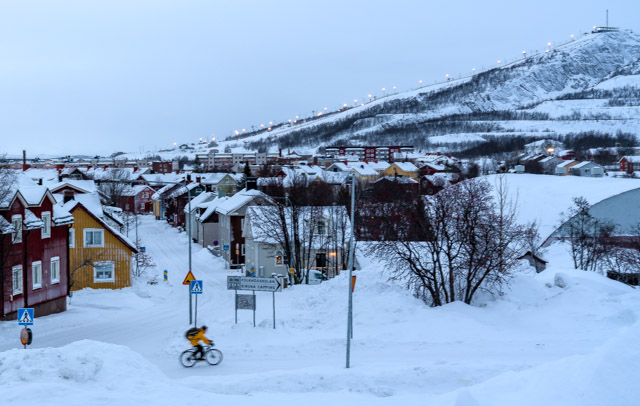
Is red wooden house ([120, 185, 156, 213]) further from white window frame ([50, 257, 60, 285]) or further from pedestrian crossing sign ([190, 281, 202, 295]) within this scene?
pedestrian crossing sign ([190, 281, 202, 295])

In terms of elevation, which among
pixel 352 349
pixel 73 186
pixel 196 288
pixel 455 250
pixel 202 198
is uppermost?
pixel 73 186

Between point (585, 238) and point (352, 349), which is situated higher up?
point (585, 238)

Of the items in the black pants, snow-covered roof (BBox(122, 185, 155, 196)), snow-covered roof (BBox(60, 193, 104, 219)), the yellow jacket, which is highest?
snow-covered roof (BBox(122, 185, 155, 196))

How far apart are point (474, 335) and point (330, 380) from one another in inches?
305

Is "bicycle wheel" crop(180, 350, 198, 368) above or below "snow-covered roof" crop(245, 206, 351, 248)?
below

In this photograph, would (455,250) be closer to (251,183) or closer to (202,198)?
(251,183)

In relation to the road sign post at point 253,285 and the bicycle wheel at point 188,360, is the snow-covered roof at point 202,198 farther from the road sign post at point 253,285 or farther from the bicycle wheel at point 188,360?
the bicycle wheel at point 188,360

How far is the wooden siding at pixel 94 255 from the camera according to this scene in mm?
38125

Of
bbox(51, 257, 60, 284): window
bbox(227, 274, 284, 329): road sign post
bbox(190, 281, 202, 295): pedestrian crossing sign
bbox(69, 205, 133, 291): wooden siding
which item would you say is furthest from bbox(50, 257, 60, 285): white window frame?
bbox(227, 274, 284, 329): road sign post

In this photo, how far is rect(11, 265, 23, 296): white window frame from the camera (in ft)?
87.0

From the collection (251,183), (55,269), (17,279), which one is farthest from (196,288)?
(251,183)

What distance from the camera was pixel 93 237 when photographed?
38.7 metres

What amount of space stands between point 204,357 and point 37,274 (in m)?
14.2

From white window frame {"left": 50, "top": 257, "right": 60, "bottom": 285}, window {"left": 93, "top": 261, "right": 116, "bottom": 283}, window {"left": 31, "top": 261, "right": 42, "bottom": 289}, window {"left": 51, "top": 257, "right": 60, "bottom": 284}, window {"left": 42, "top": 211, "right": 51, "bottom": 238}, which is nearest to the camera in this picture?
window {"left": 31, "top": 261, "right": 42, "bottom": 289}
